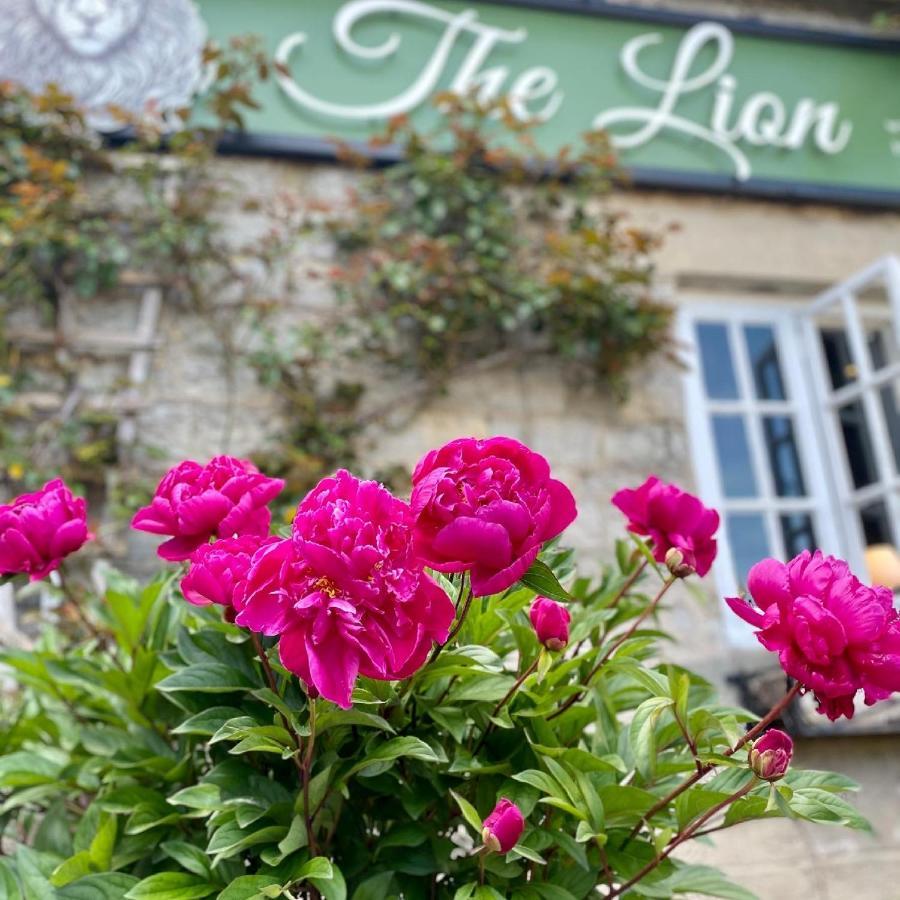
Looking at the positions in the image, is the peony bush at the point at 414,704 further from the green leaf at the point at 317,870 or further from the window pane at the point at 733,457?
the window pane at the point at 733,457

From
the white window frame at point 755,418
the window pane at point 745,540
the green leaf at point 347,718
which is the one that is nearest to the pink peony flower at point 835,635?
the green leaf at point 347,718

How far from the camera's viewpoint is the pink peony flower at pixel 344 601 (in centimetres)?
71

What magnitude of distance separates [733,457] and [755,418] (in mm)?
190

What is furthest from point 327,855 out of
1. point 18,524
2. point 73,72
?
point 73,72

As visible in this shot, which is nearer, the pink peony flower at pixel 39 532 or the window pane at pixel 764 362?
the pink peony flower at pixel 39 532

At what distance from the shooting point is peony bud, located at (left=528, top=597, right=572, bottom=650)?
3.04 ft

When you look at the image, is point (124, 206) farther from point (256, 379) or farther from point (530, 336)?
point (530, 336)

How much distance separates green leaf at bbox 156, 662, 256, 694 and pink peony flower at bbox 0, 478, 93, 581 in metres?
0.18

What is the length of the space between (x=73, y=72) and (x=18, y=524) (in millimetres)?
2779

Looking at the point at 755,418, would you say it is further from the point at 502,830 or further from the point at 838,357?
the point at 502,830

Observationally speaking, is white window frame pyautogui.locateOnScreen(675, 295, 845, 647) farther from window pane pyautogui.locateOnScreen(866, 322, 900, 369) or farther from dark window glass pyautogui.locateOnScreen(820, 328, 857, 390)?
window pane pyautogui.locateOnScreen(866, 322, 900, 369)

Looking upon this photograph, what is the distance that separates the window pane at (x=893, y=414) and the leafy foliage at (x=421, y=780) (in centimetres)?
283

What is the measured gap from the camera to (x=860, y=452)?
3.57m

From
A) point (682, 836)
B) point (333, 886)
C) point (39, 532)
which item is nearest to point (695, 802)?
point (682, 836)
